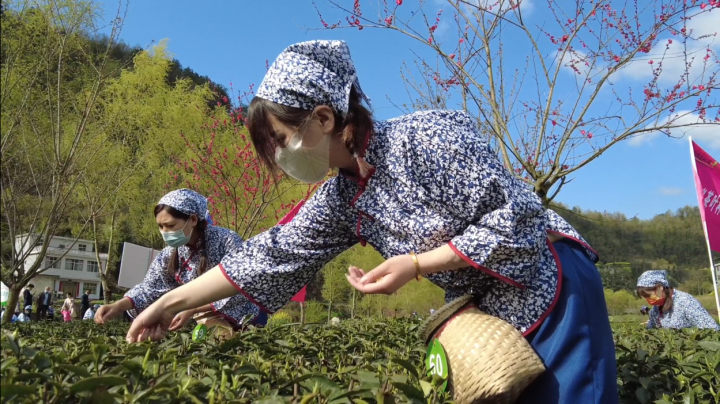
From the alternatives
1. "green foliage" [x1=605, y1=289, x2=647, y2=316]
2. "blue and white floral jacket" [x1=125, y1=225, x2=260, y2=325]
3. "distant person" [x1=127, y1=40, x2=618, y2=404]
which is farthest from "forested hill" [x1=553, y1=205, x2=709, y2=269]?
"distant person" [x1=127, y1=40, x2=618, y2=404]

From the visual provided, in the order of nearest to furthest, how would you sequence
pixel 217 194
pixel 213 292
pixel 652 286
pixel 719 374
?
pixel 213 292 < pixel 719 374 < pixel 652 286 < pixel 217 194

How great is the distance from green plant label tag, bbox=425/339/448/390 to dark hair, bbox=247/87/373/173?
0.52 metres

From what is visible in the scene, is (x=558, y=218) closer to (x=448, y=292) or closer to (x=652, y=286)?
(x=448, y=292)

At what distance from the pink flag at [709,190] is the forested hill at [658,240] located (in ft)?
186

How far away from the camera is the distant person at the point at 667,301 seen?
5676 mm

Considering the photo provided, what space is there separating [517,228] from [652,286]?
5.31m

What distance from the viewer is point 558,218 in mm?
1559

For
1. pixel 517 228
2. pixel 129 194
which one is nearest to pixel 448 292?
pixel 517 228

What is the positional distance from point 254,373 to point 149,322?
24.6 inches

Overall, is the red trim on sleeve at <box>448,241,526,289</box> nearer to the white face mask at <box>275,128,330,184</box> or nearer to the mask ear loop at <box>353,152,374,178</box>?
the mask ear loop at <box>353,152,374,178</box>

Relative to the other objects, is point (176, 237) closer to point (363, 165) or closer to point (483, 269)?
point (363, 165)

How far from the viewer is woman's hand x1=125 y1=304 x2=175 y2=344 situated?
1581mm

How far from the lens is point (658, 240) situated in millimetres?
66500

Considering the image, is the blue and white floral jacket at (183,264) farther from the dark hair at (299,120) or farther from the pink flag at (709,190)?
the pink flag at (709,190)
